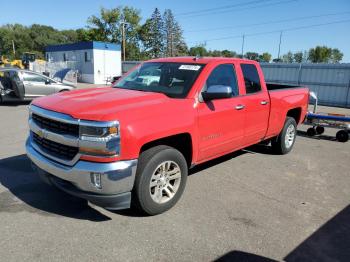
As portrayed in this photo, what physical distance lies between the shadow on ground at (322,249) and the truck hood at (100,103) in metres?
1.85

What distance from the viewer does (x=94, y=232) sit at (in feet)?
11.5

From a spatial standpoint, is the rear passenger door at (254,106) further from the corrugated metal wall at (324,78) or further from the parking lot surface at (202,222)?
the corrugated metal wall at (324,78)

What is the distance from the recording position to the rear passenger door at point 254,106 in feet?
17.2

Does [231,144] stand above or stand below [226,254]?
above

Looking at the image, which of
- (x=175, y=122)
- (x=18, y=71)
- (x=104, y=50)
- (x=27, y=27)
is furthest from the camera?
(x=27, y=27)

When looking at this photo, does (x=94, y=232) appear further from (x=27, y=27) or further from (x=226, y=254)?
(x=27, y=27)

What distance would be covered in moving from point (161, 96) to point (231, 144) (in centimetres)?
151

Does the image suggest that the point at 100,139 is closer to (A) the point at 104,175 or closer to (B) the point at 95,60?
(A) the point at 104,175

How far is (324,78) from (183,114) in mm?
17264

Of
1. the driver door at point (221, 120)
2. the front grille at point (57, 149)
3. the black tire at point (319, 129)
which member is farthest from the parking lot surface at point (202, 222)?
the black tire at point (319, 129)

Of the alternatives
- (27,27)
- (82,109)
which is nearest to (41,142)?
(82,109)

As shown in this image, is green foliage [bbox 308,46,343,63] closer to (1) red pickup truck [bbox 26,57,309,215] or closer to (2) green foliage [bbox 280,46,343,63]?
(2) green foliage [bbox 280,46,343,63]

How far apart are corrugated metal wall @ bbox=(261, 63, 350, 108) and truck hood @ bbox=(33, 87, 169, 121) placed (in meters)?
16.8

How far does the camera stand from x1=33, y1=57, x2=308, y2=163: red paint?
341cm
